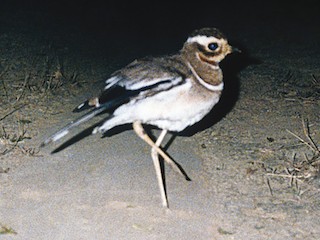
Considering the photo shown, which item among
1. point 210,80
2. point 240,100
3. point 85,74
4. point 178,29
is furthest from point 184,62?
point 178,29

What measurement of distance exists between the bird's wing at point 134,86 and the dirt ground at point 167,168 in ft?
1.72

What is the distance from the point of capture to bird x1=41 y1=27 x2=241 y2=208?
3893 mm

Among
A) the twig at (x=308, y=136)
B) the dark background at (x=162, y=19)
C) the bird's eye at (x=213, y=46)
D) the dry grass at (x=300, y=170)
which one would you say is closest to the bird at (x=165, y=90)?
the bird's eye at (x=213, y=46)

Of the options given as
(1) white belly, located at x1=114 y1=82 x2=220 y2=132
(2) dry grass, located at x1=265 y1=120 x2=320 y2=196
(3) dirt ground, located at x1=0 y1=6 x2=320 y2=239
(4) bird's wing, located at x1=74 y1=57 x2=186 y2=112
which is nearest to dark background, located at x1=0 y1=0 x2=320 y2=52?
(3) dirt ground, located at x1=0 y1=6 x2=320 y2=239

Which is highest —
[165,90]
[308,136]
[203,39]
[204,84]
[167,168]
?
[203,39]

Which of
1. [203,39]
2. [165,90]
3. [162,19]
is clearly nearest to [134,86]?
[165,90]

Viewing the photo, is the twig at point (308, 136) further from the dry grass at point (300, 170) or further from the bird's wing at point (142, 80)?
the bird's wing at point (142, 80)

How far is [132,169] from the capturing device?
4.52 metres

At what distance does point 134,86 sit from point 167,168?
37.9 inches

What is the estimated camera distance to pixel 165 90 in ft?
12.8

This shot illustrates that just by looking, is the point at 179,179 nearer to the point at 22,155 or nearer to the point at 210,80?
the point at 210,80

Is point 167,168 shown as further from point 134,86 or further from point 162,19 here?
point 162,19

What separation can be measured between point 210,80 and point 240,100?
2.14m

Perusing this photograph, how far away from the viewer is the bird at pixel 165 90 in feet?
12.8
